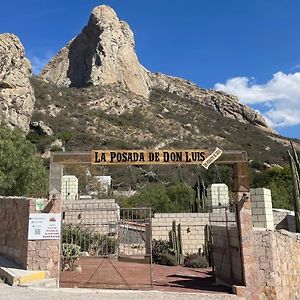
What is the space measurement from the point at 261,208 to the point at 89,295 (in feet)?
31.8

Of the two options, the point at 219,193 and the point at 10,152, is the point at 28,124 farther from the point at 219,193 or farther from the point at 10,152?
the point at 219,193

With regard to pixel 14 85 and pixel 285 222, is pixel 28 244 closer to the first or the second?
pixel 285 222

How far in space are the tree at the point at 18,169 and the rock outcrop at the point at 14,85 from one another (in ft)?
111

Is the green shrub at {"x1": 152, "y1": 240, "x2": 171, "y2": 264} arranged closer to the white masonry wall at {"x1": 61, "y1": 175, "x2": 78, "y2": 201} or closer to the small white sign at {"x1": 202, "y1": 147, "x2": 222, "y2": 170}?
the white masonry wall at {"x1": 61, "y1": 175, "x2": 78, "y2": 201}

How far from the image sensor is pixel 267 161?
6944 cm

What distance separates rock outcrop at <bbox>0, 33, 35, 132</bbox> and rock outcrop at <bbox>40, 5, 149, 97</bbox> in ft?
94.9

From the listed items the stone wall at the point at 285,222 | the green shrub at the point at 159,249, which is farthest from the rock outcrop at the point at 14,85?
the stone wall at the point at 285,222

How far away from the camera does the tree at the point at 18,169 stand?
849 inches

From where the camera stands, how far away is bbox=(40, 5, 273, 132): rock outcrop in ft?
322

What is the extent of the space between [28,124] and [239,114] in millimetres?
66578

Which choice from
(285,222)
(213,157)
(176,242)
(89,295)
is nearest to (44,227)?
(89,295)

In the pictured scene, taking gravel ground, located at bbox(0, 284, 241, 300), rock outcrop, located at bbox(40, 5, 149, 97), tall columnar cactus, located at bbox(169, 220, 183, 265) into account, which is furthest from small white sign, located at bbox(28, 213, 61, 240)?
rock outcrop, located at bbox(40, 5, 149, 97)

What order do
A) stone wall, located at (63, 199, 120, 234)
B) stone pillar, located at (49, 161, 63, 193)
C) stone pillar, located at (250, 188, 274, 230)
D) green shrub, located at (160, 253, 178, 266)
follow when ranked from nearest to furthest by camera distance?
stone pillar, located at (49, 161, 63, 193)
stone pillar, located at (250, 188, 274, 230)
green shrub, located at (160, 253, 178, 266)
stone wall, located at (63, 199, 120, 234)

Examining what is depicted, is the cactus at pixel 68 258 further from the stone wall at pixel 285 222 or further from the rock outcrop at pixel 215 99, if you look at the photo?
the rock outcrop at pixel 215 99
